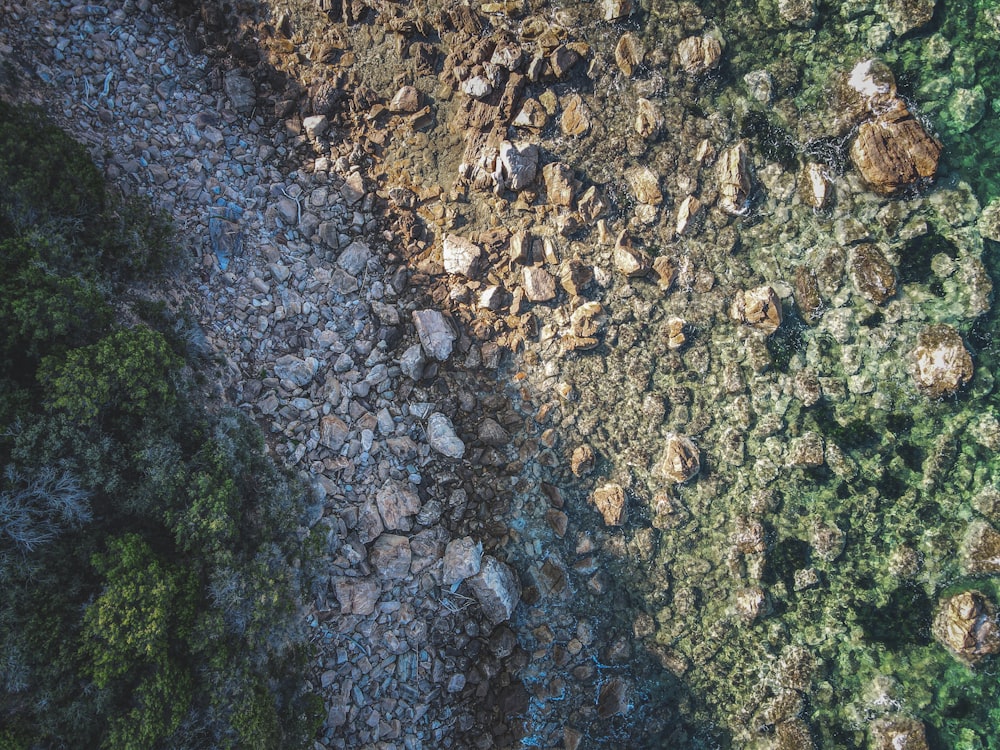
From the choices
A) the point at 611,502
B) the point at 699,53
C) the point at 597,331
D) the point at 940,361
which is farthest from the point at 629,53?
the point at 611,502

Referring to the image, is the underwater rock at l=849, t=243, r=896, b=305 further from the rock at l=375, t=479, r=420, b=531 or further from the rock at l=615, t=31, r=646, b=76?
the rock at l=375, t=479, r=420, b=531

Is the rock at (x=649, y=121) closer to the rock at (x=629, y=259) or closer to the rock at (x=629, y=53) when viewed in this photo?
the rock at (x=629, y=53)

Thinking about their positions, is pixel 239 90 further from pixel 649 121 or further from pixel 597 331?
pixel 597 331

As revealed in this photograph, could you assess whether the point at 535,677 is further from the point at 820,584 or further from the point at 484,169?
the point at 484,169

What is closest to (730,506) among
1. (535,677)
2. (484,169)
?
(535,677)

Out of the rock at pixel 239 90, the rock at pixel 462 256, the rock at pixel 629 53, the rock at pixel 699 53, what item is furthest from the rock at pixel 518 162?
the rock at pixel 239 90

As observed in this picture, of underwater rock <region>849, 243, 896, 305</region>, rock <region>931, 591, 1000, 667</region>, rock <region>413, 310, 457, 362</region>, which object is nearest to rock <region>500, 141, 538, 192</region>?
rock <region>413, 310, 457, 362</region>
